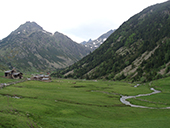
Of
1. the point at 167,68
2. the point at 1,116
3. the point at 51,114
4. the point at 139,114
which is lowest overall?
the point at 139,114

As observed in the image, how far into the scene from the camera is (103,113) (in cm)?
5353

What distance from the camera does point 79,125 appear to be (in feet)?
126

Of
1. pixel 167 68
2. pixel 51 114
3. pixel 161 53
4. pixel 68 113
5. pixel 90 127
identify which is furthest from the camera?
pixel 161 53

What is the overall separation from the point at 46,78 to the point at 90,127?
14079cm

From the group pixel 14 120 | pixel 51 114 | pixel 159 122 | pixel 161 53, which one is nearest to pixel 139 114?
pixel 159 122

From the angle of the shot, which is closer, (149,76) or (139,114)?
(139,114)

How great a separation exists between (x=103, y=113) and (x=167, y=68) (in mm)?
137343

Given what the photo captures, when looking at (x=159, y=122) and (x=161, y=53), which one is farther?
(x=161, y=53)

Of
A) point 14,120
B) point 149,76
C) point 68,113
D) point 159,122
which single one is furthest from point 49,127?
point 149,76

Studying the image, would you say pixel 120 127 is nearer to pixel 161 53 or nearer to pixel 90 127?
pixel 90 127

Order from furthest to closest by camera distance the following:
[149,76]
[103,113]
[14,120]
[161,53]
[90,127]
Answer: [161,53], [149,76], [103,113], [90,127], [14,120]

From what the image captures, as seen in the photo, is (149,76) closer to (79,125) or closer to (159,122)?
(159,122)

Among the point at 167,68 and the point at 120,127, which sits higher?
the point at 167,68

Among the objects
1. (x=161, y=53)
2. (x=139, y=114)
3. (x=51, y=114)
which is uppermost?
(x=161, y=53)
